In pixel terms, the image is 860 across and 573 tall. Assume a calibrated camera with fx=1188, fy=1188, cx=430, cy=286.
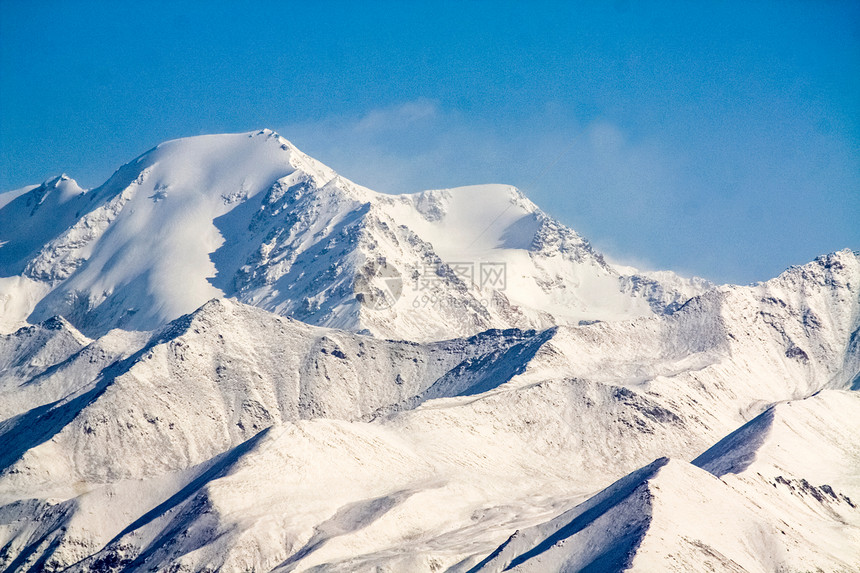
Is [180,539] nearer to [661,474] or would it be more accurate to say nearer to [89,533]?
[89,533]

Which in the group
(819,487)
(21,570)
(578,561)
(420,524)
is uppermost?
(21,570)

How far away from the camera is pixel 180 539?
7032 inches

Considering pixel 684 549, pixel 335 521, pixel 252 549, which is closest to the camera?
pixel 684 549

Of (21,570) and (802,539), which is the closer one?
(802,539)

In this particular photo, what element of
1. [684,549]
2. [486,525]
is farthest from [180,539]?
[684,549]

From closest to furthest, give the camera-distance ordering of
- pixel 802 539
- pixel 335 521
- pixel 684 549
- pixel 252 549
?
pixel 684 549, pixel 802 539, pixel 252 549, pixel 335 521

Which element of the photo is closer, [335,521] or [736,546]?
[736,546]

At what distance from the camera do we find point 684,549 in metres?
136

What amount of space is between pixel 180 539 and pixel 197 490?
17.2 meters

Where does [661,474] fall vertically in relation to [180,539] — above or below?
below

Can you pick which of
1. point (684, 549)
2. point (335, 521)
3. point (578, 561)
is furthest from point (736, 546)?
point (335, 521)

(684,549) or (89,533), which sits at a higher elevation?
(89,533)

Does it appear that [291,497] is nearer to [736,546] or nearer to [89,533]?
[89,533]

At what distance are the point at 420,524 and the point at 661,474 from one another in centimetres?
4589
